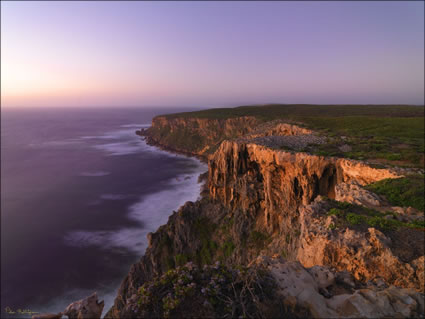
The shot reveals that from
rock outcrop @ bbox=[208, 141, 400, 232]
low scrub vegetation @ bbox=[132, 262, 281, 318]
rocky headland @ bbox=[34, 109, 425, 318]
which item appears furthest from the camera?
rock outcrop @ bbox=[208, 141, 400, 232]

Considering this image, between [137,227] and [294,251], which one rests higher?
[294,251]

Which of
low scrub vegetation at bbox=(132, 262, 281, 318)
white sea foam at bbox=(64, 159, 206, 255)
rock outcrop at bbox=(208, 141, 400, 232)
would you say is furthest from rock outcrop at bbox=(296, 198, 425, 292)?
white sea foam at bbox=(64, 159, 206, 255)

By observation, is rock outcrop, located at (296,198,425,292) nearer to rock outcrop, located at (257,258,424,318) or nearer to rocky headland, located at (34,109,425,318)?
rocky headland, located at (34,109,425,318)

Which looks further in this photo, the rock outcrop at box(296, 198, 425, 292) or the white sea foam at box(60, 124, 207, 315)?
the white sea foam at box(60, 124, 207, 315)

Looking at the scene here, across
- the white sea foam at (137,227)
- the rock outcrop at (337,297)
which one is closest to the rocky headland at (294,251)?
the rock outcrop at (337,297)

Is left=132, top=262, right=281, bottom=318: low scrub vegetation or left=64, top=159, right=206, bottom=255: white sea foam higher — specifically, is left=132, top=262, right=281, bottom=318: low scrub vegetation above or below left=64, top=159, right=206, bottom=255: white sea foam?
above

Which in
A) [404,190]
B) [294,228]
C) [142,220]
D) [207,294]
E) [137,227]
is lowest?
[137,227]

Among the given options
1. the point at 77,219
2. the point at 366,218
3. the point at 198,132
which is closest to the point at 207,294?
the point at 366,218

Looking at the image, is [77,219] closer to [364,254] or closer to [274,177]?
[274,177]
